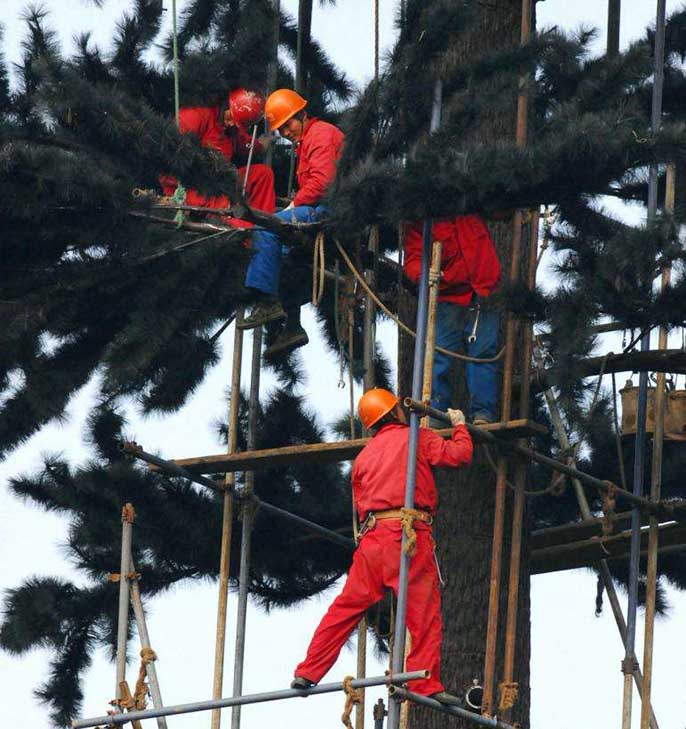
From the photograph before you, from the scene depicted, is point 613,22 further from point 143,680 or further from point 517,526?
point 143,680

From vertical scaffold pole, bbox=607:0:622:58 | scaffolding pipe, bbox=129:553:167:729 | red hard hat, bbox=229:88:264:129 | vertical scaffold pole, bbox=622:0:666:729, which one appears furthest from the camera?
vertical scaffold pole, bbox=607:0:622:58

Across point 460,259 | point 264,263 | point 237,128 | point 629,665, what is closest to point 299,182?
point 264,263

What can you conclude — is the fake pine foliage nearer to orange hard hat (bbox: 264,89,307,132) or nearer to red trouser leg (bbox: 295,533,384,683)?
orange hard hat (bbox: 264,89,307,132)

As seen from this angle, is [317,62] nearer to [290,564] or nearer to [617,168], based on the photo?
[290,564]

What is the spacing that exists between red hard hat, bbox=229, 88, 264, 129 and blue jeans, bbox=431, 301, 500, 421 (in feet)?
6.02

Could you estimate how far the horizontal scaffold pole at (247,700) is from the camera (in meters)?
12.7

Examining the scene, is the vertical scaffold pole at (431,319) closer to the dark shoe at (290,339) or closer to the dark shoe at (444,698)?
the dark shoe at (444,698)

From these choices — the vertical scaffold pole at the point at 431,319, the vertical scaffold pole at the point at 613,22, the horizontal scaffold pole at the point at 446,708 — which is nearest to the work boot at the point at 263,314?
the vertical scaffold pole at the point at 431,319

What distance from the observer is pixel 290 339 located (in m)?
15.9

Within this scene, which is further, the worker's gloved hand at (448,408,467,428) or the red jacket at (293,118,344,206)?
the red jacket at (293,118,344,206)

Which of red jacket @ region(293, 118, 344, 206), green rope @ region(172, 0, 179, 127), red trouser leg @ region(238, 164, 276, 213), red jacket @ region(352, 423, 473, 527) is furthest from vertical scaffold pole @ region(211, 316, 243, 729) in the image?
red jacket @ region(352, 423, 473, 527)

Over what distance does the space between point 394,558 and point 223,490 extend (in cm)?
234

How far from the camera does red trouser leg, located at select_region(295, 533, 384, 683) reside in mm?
13172

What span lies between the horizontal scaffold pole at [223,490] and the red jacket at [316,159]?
5.23 feet
